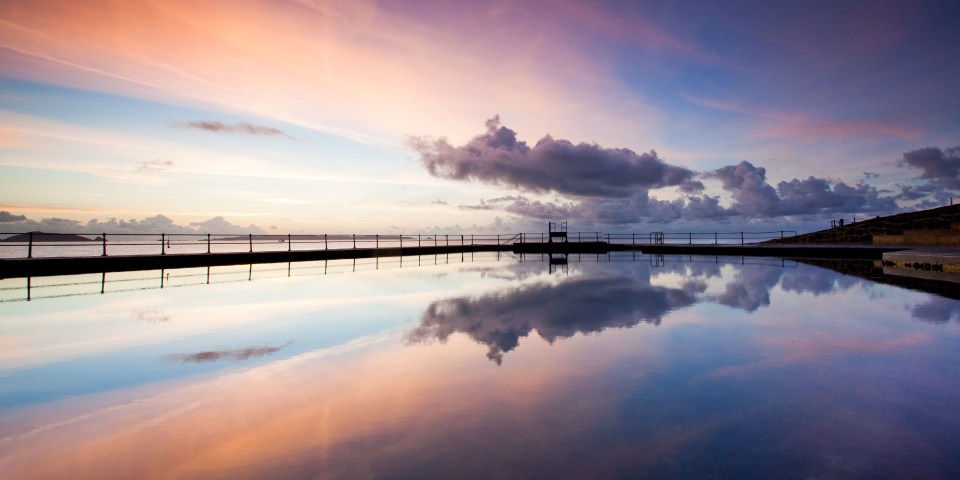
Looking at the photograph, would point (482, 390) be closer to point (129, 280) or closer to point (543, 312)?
point (543, 312)

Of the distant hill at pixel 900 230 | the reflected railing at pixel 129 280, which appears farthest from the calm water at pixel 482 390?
the distant hill at pixel 900 230

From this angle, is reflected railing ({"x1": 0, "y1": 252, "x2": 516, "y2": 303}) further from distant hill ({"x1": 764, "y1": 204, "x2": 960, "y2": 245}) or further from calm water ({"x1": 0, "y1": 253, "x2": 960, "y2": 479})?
distant hill ({"x1": 764, "y1": 204, "x2": 960, "y2": 245})

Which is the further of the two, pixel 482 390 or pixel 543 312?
pixel 543 312

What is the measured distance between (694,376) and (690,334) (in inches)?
90.7

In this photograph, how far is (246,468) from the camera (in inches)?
130

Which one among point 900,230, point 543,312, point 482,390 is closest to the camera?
point 482,390

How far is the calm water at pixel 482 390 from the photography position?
336 centimetres

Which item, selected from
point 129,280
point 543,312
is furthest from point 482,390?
point 129,280

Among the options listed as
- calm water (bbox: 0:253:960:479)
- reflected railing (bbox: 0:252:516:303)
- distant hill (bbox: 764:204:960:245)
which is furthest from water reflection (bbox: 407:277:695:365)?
distant hill (bbox: 764:204:960:245)

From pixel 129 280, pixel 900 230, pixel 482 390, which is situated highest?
pixel 900 230

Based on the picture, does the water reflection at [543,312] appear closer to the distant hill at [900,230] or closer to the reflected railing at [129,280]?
the reflected railing at [129,280]

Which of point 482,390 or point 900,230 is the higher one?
point 900,230

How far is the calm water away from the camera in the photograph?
336cm

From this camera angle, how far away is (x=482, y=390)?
190 inches
